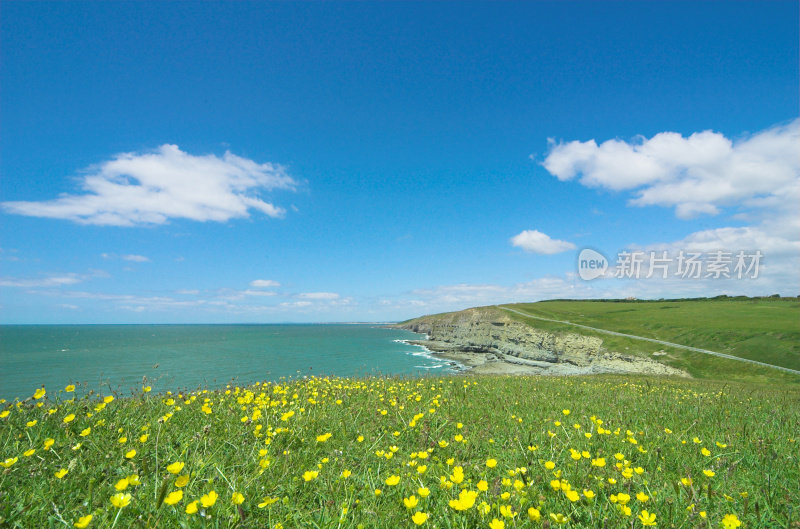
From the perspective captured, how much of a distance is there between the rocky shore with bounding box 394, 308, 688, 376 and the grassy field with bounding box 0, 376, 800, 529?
46004mm

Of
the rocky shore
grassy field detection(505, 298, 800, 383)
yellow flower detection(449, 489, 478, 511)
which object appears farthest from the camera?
the rocky shore

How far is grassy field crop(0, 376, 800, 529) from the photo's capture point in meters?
2.74

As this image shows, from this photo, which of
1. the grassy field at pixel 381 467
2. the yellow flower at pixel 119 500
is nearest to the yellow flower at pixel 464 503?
the grassy field at pixel 381 467

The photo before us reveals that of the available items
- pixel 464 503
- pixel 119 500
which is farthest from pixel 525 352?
pixel 119 500

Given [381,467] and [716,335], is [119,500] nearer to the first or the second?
[381,467]

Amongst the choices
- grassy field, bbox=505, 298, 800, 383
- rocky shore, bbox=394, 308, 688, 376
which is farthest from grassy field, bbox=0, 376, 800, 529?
rocky shore, bbox=394, 308, 688, 376

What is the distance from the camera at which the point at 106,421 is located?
4.65 m

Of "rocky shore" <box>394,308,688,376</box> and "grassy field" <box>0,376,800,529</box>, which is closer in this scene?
"grassy field" <box>0,376,800,529</box>

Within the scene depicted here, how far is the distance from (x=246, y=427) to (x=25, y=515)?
2523mm

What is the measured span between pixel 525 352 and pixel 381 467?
71616mm

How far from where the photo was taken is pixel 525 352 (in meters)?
69.1

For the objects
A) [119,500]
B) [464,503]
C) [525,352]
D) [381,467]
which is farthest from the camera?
[525,352]

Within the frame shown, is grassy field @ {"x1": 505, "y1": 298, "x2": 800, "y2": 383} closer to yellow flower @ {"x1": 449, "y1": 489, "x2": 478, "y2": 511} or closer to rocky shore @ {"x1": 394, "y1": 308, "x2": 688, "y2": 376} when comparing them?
rocky shore @ {"x1": 394, "y1": 308, "x2": 688, "y2": 376}

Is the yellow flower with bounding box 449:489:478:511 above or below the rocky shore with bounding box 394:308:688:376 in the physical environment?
above
